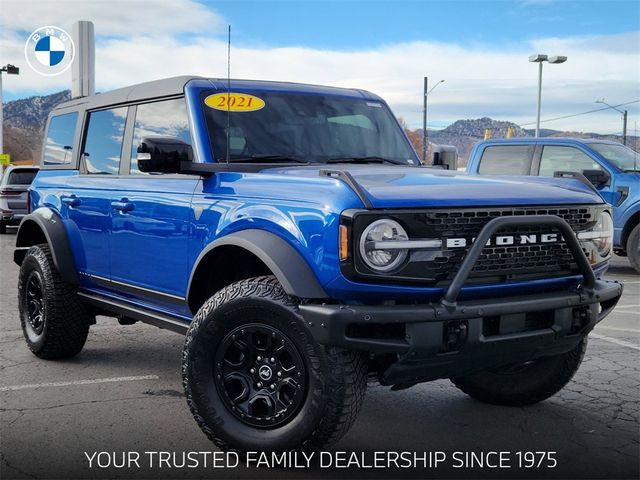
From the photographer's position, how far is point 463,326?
3.30 metres

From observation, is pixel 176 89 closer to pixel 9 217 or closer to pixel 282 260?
pixel 282 260

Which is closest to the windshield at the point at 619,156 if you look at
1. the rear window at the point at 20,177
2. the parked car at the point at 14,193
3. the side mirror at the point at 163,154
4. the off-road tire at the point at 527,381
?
the off-road tire at the point at 527,381

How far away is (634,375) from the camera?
5.45 metres

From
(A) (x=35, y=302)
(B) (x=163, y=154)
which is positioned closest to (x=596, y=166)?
(A) (x=35, y=302)

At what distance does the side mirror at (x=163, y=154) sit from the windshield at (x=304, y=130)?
13.1 inches

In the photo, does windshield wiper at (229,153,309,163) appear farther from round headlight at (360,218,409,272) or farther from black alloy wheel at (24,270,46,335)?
black alloy wheel at (24,270,46,335)

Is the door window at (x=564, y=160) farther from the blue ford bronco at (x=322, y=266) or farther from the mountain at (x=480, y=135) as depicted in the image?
the blue ford bronco at (x=322, y=266)

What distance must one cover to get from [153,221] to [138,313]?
68 cm

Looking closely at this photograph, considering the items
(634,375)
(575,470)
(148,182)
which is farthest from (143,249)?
(634,375)

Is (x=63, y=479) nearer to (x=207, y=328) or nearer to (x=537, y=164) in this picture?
(x=207, y=328)

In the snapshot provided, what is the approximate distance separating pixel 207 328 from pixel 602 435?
223 cm

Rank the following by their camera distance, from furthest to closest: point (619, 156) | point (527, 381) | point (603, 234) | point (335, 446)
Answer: point (619, 156) < point (527, 381) < point (603, 234) < point (335, 446)

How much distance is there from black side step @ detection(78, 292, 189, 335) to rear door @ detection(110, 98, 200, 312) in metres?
0.08

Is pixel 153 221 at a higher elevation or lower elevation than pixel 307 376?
higher
